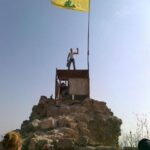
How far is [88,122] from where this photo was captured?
18156mm

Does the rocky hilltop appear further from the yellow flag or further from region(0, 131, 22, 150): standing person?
region(0, 131, 22, 150): standing person

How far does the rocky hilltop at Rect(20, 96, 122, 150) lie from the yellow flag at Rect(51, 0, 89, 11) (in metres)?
5.63

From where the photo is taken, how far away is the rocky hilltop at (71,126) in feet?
48.8

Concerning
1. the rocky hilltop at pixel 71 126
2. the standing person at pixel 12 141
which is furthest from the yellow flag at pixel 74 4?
the standing person at pixel 12 141

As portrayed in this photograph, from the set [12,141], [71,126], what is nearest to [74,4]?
[71,126]

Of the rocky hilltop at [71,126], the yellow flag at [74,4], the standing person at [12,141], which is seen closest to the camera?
the standing person at [12,141]

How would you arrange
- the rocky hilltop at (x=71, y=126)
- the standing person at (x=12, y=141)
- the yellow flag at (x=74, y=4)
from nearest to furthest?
the standing person at (x=12, y=141), the rocky hilltop at (x=71, y=126), the yellow flag at (x=74, y=4)

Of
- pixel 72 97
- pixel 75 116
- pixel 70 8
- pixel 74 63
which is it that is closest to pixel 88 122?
pixel 75 116

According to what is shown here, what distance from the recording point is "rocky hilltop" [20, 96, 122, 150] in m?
14.9

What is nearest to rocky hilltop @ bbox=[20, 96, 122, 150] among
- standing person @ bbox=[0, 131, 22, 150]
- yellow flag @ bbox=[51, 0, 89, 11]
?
yellow flag @ bbox=[51, 0, 89, 11]

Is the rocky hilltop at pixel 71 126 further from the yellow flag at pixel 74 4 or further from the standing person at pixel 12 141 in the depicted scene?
the standing person at pixel 12 141

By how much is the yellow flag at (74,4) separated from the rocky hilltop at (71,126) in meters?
5.63

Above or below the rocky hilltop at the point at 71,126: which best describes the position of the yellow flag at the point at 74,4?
above

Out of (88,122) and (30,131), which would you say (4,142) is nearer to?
(30,131)
